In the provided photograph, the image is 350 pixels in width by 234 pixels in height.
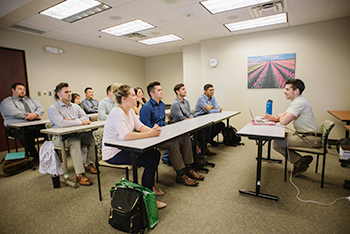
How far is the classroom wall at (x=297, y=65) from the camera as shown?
14.1 feet

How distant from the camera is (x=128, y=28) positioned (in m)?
4.55

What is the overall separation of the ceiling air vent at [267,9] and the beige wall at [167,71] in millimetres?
3871

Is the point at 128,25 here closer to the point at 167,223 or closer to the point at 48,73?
the point at 48,73

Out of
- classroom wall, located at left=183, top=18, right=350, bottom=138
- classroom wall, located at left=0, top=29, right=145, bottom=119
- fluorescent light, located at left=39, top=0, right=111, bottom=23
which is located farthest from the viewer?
classroom wall, located at left=0, top=29, right=145, bottom=119

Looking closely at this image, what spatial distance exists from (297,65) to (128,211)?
4.98 m

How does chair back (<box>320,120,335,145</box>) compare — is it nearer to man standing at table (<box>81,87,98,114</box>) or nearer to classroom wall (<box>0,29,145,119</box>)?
man standing at table (<box>81,87,98,114</box>)

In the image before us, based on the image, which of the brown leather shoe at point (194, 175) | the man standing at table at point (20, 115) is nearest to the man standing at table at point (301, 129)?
the brown leather shoe at point (194, 175)

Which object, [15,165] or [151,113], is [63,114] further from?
[151,113]

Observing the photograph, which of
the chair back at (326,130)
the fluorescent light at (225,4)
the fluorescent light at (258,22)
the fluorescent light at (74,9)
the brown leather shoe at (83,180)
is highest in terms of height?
the fluorescent light at (258,22)

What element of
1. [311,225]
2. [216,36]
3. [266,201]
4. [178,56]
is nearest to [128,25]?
[216,36]

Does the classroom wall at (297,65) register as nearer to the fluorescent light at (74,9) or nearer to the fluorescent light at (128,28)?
the fluorescent light at (128,28)

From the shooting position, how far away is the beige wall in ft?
24.7

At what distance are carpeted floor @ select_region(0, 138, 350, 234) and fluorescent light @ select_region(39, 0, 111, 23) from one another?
2808 mm

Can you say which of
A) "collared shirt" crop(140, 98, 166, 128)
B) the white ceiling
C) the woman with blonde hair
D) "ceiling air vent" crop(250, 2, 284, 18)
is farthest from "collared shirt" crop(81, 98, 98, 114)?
"ceiling air vent" crop(250, 2, 284, 18)
